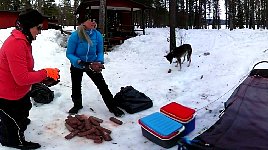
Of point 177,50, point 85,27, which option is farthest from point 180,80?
point 85,27

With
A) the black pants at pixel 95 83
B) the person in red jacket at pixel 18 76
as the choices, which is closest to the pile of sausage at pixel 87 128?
the black pants at pixel 95 83

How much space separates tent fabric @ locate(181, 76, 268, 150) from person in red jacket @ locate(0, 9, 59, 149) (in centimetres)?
216

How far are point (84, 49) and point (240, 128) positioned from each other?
3.11 metres

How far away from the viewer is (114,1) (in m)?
22.9

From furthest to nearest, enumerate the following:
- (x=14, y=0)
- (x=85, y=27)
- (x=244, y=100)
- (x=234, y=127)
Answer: (x=14, y=0) < (x=85, y=27) < (x=244, y=100) < (x=234, y=127)

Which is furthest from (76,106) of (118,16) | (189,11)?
(189,11)

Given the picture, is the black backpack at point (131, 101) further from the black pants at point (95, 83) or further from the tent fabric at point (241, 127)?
the tent fabric at point (241, 127)

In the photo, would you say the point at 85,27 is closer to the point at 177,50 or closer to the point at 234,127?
the point at 234,127

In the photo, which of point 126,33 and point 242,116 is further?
point 126,33

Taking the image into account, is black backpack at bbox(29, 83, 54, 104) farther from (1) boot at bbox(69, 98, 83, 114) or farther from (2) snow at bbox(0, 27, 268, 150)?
(1) boot at bbox(69, 98, 83, 114)

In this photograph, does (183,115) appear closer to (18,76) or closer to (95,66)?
(95,66)

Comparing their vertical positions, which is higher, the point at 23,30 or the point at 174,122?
the point at 23,30

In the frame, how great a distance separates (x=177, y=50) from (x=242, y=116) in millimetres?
7135

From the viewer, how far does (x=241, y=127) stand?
137 inches
